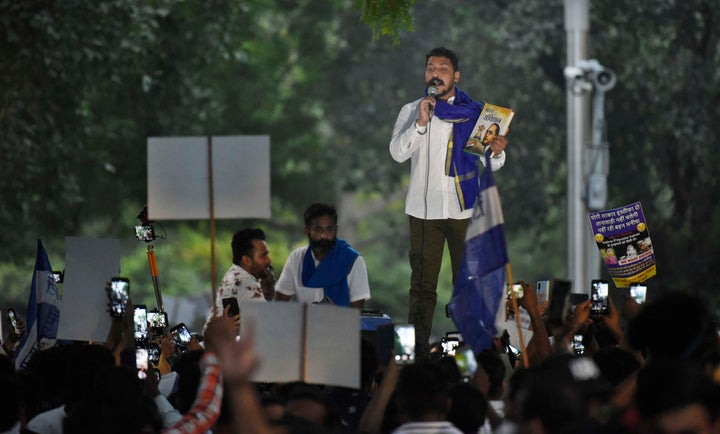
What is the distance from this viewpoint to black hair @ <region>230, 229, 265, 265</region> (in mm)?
12312

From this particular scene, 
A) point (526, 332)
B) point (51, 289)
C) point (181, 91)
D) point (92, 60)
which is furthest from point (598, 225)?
point (181, 91)

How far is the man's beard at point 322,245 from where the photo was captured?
40.1ft

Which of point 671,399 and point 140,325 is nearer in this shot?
point 671,399

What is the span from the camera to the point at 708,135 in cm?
2570

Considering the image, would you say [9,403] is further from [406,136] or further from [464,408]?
[406,136]

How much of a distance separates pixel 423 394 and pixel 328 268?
15.9 feet

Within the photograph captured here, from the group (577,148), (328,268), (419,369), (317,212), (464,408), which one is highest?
(577,148)

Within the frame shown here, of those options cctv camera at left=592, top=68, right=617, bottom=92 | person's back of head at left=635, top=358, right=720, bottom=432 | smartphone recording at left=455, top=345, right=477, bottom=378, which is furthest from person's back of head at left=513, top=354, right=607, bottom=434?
cctv camera at left=592, top=68, right=617, bottom=92

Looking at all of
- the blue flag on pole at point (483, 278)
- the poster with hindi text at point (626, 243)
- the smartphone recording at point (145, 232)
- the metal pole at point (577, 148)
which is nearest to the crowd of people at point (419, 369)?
the blue flag on pole at point (483, 278)

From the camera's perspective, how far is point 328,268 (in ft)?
39.9

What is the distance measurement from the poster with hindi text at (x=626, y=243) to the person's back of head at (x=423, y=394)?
11.6 feet

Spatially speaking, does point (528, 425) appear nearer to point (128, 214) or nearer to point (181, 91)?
point (181, 91)

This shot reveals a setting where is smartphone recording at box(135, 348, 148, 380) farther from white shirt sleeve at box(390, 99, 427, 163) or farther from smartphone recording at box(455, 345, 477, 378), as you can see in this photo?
white shirt sleeve at box(390, 99, 427, 163)

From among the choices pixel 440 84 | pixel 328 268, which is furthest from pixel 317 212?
pixel 440 84
